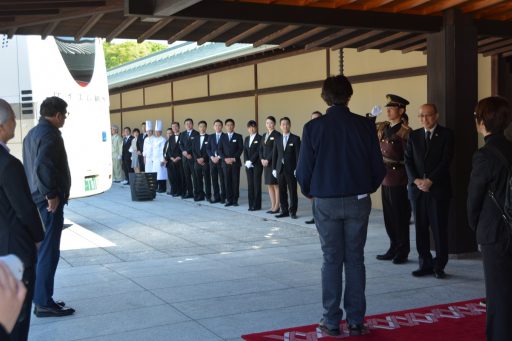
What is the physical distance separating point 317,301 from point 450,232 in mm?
2403

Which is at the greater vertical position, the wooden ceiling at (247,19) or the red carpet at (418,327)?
the wooden ceiling at (247,19)

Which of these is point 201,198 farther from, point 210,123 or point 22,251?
point 22,251

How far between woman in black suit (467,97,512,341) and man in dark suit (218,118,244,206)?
31.7 feet

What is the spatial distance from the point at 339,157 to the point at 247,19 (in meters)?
2.43

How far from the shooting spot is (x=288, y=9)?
6.74 meters

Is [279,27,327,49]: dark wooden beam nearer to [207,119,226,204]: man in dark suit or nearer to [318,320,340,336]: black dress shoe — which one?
[318,320,340,336]: black dress shoe

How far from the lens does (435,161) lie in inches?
258

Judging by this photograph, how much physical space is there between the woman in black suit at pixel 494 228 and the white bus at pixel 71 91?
299 inches

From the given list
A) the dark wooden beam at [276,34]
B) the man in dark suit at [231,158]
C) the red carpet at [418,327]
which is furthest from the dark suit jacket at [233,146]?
the red carpet at [418,327]

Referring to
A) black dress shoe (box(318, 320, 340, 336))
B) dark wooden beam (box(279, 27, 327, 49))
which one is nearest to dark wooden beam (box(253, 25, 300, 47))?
dark wooden beam (box(279, 27, 327, 49))

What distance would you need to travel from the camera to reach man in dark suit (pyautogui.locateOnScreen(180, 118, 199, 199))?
592 inches

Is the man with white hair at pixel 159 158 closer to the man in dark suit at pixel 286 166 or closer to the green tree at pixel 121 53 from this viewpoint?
the man in dark suit at pixel 286 166

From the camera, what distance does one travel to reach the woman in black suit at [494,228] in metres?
3.84

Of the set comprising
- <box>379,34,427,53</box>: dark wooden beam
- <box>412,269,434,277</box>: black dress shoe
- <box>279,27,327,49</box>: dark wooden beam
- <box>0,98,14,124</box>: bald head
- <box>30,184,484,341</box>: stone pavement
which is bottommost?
<box>30,184,484,341</box>: stone pavement
